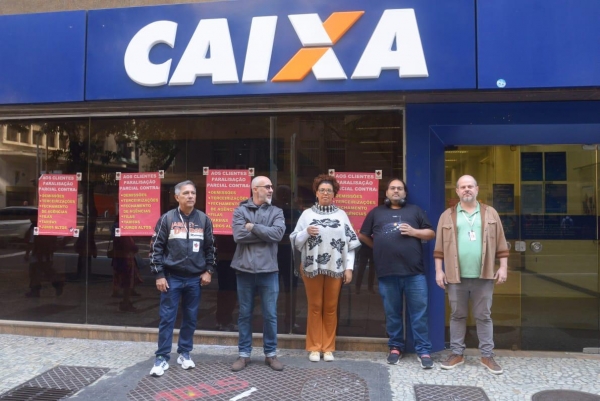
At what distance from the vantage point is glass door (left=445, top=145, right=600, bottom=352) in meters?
6.00

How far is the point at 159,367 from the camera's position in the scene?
196 inches

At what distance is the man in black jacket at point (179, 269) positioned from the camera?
5.04 metres

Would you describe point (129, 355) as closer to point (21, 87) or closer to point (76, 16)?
point (21, 87)

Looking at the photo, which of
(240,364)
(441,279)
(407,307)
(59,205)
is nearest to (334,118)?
(441,279)

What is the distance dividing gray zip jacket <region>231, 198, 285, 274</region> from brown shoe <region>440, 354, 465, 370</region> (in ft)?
6.61

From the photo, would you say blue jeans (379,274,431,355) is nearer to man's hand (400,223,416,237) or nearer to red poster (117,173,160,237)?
man's hand (400,223,416,237)

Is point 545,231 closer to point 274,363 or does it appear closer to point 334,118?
point 334,118

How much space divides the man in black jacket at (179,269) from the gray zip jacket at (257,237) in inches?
15.9

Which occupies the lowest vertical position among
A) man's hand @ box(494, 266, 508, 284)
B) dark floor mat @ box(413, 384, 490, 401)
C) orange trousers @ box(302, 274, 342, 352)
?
dark floor mat @ box(413, 384, 490, 401)

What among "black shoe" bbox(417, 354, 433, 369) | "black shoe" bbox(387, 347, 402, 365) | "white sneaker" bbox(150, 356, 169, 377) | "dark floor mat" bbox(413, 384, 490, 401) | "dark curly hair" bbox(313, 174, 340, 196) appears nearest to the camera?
"dark floor mat" bbox(413, 384, 490, 401)

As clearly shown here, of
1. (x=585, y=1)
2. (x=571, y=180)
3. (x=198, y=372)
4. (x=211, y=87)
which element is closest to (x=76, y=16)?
(x=211, y=87)

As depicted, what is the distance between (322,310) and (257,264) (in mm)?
962

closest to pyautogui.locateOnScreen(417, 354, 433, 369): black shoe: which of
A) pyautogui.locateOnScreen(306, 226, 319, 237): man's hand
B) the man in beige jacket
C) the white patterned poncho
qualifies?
the man in beige jacket

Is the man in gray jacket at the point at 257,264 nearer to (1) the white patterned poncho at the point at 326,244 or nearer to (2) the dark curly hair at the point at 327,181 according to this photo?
(1) the white patterned poncho at the point at 326,244
